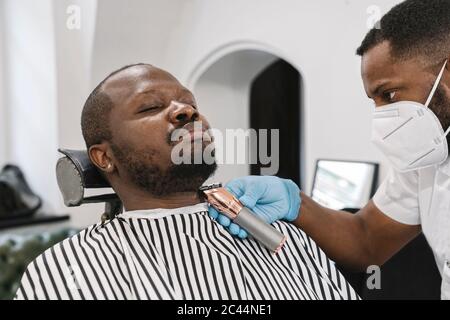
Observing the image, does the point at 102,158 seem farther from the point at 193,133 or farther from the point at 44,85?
the point at 44,85

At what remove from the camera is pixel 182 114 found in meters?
1.27

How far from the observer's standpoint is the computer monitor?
2588 mm

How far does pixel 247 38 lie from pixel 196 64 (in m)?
0.59

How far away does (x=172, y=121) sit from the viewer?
49.6 inches

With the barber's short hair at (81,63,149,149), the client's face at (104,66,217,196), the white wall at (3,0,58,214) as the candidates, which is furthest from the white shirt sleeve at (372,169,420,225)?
the white wall at (3,0,58,214)

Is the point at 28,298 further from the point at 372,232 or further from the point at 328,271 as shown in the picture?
the point at 372,232

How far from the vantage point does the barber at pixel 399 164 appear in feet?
4.07

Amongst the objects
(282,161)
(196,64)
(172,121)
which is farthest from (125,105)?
(282,161)

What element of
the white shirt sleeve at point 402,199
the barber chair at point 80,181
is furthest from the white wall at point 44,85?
the white shirt sleeve at point 402,199

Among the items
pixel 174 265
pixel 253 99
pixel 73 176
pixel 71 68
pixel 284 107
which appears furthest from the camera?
pixel 284 107

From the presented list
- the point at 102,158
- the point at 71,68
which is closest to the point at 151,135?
the point at 102,158

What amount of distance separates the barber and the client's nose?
0.27 metres

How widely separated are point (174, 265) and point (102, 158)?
412mm

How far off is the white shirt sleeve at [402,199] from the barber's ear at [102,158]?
91cm
